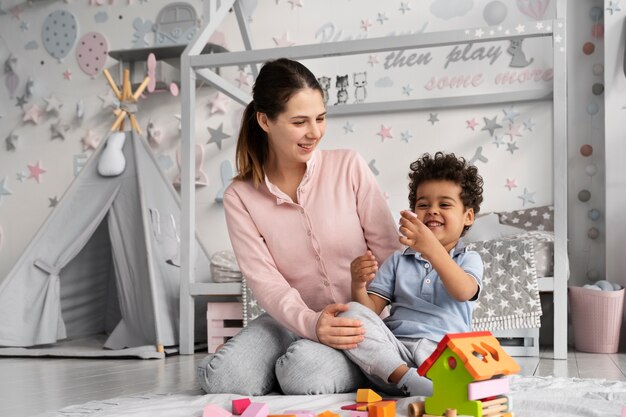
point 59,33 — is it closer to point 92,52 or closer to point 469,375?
point 92,52

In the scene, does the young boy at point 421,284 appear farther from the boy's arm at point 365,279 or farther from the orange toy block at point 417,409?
the orange toy block at point 417,409

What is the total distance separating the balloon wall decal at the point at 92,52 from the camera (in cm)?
374

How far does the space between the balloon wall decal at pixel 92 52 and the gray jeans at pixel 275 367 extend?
2.46 meters

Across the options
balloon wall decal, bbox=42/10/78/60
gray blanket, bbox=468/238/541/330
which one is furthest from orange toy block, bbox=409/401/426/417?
balloon wall decal, bbox=42/10/78/60

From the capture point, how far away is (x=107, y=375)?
83.9 inches

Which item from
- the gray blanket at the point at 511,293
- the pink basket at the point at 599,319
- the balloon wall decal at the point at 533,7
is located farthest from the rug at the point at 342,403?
the balloon wall decal at the point at 533,7

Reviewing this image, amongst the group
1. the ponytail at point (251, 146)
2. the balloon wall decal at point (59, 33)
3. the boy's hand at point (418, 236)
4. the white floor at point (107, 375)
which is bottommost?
the white floor at point (107, 375)

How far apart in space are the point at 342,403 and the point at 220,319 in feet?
4.84

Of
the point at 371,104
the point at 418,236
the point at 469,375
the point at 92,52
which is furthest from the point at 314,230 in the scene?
the point at 92,52

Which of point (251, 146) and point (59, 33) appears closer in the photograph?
point (251, 146)

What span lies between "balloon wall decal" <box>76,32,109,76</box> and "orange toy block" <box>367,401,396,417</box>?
9.80 feet

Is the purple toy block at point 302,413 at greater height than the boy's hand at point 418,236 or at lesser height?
lesser

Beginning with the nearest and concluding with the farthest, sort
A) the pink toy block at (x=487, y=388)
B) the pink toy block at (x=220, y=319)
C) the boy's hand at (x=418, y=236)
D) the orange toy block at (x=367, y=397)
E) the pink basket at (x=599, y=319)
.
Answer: the pink toy block at (x=487, y=388), the orange toy block at (x=367, y=397), the boy's hand at (x=418, y=236), the pink basket at (x=599, y=319), the pink toy block at (x=220, y=319)

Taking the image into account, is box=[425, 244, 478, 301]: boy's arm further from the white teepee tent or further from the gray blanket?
the white teepee tent
